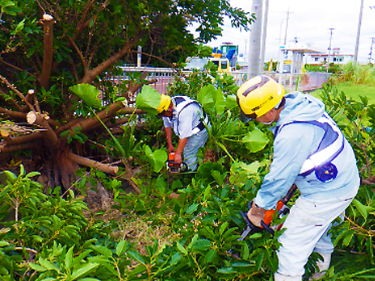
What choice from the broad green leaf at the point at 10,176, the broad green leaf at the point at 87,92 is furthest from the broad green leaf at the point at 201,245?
the broad green leaf at the point at 87,92

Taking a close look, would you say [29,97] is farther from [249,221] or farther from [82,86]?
[249,221]

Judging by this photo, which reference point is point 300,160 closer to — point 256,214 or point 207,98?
point 256,214

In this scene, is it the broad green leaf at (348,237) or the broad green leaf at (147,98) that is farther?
the broad green leaf at (147,98)

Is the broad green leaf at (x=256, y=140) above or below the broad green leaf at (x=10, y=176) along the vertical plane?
below

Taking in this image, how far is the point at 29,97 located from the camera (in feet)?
10.7

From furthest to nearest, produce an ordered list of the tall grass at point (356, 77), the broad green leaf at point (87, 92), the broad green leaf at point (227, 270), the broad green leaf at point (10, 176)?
the tall grass at point (356, 77)
the broad green leaf at point (87, 92)
the broad green leaf at point (227, 270)
the broad green leaf at point (10, 176)

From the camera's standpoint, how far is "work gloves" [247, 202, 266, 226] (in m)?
2.15

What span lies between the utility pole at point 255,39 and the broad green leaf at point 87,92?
301 centimetres

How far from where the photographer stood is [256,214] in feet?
7.13

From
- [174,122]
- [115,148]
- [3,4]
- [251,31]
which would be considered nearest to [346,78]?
[251,31]

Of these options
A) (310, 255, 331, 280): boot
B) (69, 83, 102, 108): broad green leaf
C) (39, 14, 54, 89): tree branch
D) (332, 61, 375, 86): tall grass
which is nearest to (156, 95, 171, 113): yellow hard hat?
(69, 83, 102, 108): broad green leaf

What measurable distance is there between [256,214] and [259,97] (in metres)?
0.79

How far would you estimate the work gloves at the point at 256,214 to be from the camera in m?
2.15

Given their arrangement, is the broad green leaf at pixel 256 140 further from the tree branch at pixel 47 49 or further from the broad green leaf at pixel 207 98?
the tree branch at pixel 47 49
